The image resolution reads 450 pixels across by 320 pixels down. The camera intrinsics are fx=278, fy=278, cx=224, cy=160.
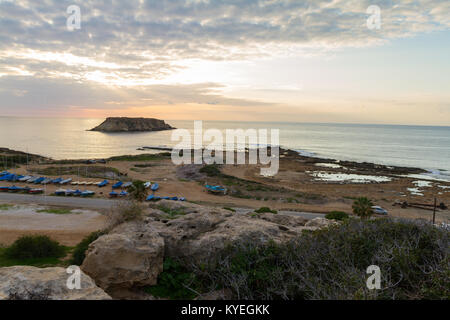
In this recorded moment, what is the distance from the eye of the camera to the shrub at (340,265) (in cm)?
723

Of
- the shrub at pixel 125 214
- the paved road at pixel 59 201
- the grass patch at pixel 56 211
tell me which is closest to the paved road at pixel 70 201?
the paved road at pixel 59 201

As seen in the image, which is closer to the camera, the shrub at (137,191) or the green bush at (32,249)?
the green bush at (32,249)

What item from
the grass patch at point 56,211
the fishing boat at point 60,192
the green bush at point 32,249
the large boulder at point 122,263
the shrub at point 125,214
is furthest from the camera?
the fishing boat at point 60,192

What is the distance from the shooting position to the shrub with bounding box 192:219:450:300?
723cm

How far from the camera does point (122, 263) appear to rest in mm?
10359

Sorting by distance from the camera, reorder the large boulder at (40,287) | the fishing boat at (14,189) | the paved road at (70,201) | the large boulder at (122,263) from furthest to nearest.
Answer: the fishing boat at (14,189) < the paved road at (70,201) < the large boulder at (122,263) < the large boulder at (40,287)

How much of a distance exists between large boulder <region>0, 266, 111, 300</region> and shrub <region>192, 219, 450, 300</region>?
3.95 meters

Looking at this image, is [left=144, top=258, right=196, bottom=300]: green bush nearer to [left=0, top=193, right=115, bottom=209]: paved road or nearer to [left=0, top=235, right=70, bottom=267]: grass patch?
[left=0, top=235, right=70, bottom=267]: grass patch

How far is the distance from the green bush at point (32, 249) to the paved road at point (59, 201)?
14.5 meters

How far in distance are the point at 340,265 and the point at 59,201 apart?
33913 mm

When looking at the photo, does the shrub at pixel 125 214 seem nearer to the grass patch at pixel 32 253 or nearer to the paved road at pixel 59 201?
the grass patch at pixel 32 253

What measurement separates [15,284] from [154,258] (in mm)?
4799

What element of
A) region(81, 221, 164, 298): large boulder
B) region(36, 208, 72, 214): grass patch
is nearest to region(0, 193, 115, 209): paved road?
region(36, 208, 72, 214): grass patch

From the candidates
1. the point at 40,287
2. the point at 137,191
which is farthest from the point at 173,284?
the point at 137,191
